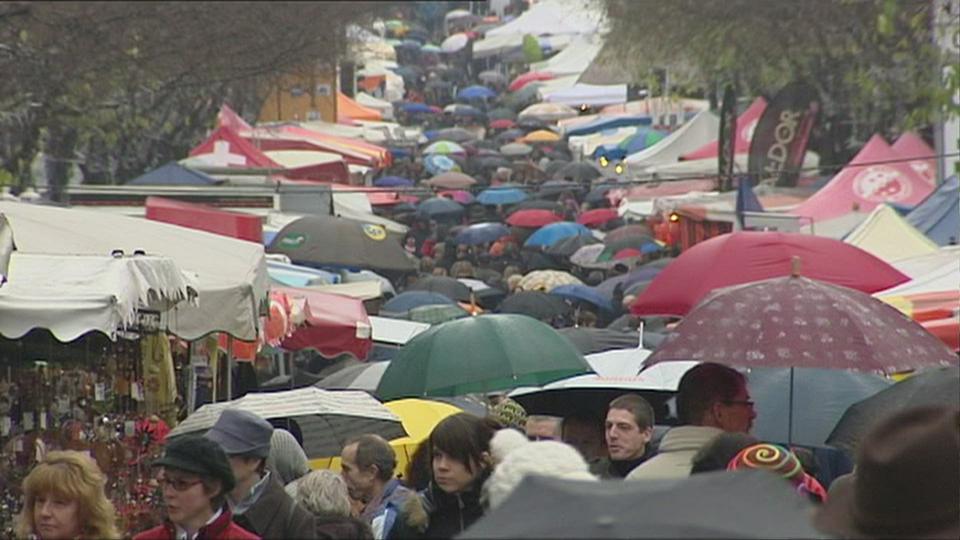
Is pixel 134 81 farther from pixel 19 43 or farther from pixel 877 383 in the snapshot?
pixel 877 383

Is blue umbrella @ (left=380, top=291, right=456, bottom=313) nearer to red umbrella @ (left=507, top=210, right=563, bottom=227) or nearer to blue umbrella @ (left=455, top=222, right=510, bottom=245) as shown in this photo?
blue umbrella @ (left=455, top=222, right=510, bottom=245)

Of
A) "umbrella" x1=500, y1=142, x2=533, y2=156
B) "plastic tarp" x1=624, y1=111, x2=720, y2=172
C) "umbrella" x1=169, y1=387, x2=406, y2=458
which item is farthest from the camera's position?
"umbrella" x1=500, y1=142, x2=533, y2=156

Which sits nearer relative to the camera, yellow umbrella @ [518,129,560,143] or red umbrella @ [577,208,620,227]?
red umbrella @ [577,208,620,227]

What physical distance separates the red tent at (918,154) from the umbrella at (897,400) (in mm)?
15471

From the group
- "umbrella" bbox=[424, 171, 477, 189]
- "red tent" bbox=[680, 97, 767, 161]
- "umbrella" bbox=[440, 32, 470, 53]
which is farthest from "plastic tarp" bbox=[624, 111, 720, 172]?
"umbrella" bbox=[440, 32, 470, 53]

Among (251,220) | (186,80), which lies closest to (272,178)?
(251,220)

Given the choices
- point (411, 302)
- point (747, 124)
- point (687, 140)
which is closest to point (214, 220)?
point (411, 302)

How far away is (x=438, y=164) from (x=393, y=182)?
22.8 ft

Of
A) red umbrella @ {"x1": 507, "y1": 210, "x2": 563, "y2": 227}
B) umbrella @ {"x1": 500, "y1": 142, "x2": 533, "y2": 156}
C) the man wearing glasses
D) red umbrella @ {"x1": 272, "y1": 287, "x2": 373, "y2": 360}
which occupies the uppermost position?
the man wearing glasses

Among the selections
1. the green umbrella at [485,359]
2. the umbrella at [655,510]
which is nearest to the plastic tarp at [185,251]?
the green umbrella at [485,359]

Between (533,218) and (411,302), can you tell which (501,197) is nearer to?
(533,218)

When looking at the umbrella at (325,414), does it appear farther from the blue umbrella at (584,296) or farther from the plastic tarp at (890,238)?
the blue umbrella at (584,296)

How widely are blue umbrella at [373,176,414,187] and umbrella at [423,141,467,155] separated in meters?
8.07

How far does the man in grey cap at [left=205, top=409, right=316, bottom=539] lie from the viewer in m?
7.25
